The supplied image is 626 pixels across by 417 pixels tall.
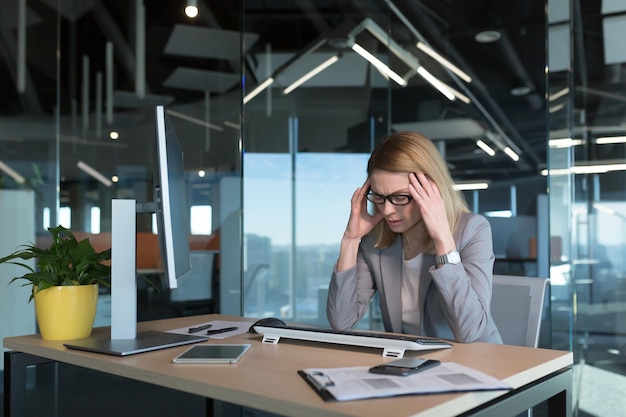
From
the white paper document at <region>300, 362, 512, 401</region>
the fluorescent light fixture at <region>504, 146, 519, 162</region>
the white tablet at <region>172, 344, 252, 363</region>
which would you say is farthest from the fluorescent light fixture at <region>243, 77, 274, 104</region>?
the white paper document at <region>300, 362, 512, 401</region>

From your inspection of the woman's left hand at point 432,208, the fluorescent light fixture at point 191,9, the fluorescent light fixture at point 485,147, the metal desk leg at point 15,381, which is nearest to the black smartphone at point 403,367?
the woman's left hand at point 432,208

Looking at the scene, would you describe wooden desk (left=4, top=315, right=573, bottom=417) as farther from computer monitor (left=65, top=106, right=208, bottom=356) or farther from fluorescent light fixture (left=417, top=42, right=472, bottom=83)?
fluorescent light fixture (left=417, top=42, right=472, bottom=83)

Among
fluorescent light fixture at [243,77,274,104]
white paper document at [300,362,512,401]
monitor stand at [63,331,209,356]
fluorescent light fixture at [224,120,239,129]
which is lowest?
monitor stand at [63,331,209,356]

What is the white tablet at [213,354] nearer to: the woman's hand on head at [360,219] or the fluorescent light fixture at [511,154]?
the woman's hand on head at [360,219]

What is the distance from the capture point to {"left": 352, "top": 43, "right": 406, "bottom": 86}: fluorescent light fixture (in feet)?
13.0

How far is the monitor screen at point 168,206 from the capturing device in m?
1.39

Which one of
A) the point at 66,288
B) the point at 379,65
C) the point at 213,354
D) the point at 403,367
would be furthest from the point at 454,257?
the point at 379,65

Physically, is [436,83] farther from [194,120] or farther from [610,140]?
[194,120]

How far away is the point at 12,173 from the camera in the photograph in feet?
11.7

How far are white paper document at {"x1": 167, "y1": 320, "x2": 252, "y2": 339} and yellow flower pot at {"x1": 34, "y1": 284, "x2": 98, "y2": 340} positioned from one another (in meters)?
0.27

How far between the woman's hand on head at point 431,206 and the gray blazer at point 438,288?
0.11 m

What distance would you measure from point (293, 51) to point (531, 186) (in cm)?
183

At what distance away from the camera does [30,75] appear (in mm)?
3691

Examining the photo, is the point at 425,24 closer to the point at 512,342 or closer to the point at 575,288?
the point at 575,288
